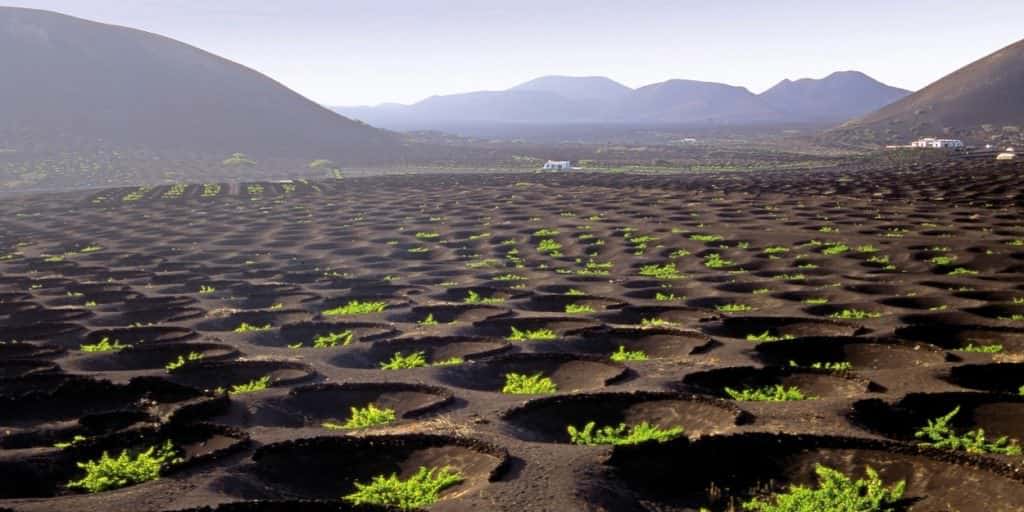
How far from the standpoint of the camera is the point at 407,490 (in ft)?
36.5

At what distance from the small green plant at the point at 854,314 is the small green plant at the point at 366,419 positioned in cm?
1214

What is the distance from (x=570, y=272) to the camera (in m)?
30.7

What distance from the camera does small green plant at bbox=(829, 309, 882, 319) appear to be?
21406 millimetres

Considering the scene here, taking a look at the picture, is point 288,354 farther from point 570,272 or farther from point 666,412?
point 570,272

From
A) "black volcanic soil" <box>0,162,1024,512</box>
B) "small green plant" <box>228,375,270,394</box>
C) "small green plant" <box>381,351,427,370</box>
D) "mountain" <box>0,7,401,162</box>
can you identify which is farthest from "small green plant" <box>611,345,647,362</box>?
"mountain" <box>0,7,401,162</box>

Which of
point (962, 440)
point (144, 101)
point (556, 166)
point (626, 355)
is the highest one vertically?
point (144, 101)

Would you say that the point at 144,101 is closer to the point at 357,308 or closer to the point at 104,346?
the point at 357,308

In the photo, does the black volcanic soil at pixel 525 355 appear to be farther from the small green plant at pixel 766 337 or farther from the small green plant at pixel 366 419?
the small green plant at pixel 366 419

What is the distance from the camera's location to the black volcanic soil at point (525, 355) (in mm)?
11516

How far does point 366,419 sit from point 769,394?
6.83 m

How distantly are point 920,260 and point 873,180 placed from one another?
4421 centimetres

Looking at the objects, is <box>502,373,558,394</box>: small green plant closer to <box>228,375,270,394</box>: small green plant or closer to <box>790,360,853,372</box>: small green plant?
<box>790,360,853,372</box>: small green plant

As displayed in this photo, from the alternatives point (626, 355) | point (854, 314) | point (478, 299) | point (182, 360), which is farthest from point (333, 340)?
point (854, 314)

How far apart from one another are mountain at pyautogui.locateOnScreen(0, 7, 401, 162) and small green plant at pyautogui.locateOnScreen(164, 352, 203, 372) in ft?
338
